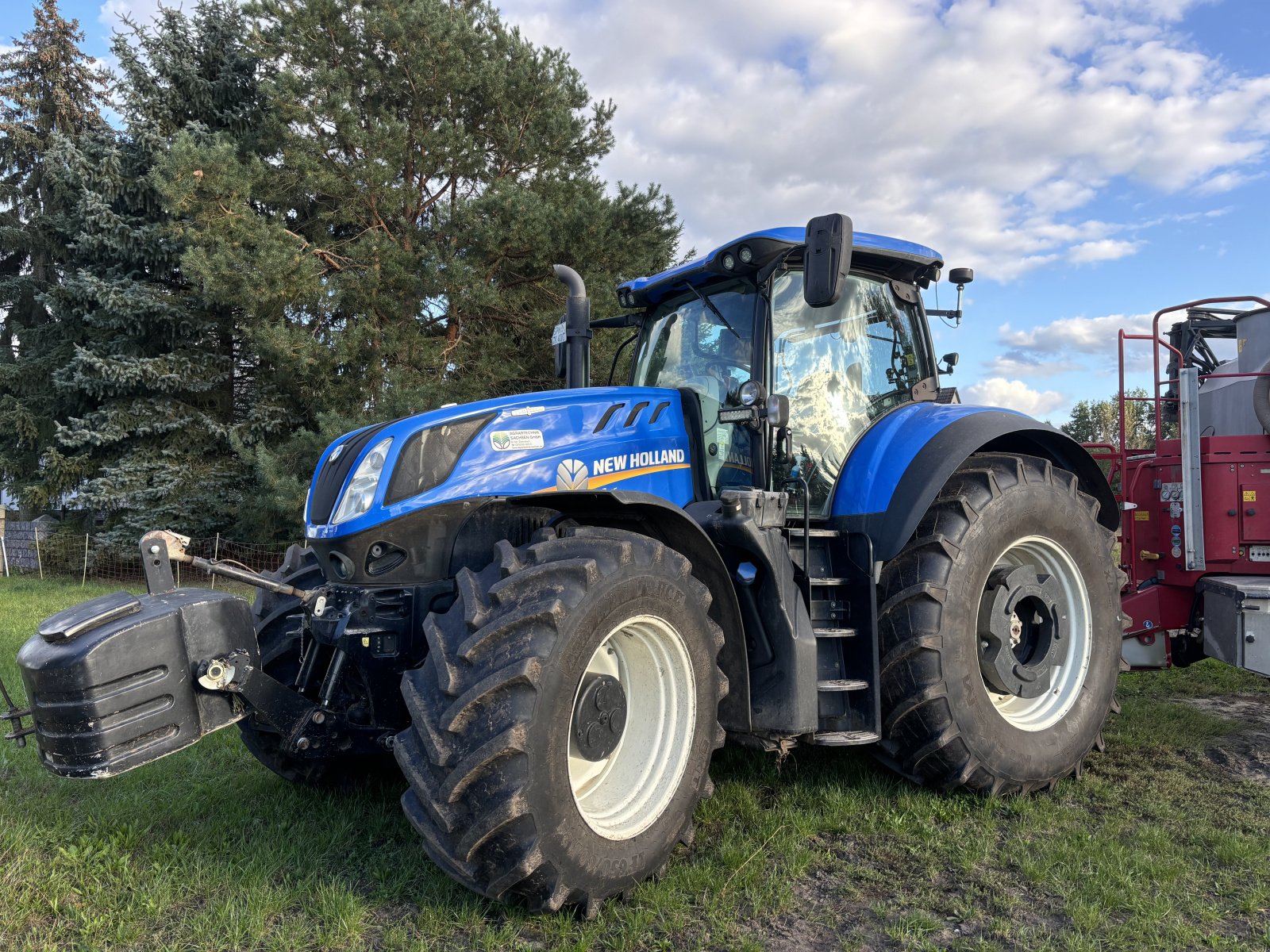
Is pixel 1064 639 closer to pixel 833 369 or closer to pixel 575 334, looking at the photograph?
pixel 833 369

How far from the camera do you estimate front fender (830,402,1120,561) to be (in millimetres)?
3574

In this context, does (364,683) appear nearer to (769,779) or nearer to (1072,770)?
(769,779)

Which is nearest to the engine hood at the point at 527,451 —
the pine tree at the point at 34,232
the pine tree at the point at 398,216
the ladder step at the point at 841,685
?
the ladder step at the point at 841,685

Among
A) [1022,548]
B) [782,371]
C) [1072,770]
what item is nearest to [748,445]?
[782,371]

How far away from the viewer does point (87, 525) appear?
54.2 feet

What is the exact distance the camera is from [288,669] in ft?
11.9

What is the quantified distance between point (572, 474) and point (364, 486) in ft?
2.42

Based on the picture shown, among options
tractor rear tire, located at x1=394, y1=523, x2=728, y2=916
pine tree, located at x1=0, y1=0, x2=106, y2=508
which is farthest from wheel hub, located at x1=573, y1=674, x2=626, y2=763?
pine tree, located at x1=0, y1=0, x2=106, y2=508

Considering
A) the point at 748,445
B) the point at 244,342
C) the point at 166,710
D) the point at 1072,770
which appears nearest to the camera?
the point at 166,710

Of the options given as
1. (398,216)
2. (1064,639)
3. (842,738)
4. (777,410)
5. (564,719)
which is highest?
(398,216)

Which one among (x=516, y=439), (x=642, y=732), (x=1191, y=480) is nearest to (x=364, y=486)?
(x=516, y=439)

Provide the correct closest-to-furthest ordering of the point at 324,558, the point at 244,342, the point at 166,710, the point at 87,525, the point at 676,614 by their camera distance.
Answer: the point at 166,710, the point at 676,614, the point at 324,558, the point at 244,342, the point at 87,525

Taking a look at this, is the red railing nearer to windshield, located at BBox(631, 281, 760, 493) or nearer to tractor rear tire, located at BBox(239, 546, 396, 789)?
windshield, located at BBox(631, 281, 760, 493)

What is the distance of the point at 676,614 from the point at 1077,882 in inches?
64.3
